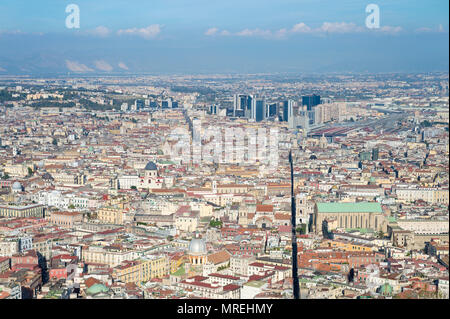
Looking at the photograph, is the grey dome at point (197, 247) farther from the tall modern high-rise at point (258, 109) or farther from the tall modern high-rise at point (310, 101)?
the tall modern high-rise at point (310, 101)

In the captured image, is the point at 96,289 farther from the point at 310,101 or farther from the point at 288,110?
the point at 310,101

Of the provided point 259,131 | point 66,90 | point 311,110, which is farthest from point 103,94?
point 259,131

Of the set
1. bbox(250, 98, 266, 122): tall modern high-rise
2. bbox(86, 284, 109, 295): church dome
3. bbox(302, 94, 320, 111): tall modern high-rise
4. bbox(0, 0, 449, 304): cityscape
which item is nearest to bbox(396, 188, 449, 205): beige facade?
bbox(0, 0, 449, 304): cityscape

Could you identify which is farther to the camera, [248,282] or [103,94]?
[103,94]

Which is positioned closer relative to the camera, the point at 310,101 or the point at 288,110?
the point at 288,110

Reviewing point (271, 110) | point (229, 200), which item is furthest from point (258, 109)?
point (229, 200)

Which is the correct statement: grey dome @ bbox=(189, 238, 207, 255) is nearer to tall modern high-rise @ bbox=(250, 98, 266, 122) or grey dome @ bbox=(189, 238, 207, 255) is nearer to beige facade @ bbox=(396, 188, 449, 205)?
beige facade @ bbox=(396, 188, 449, 205)
